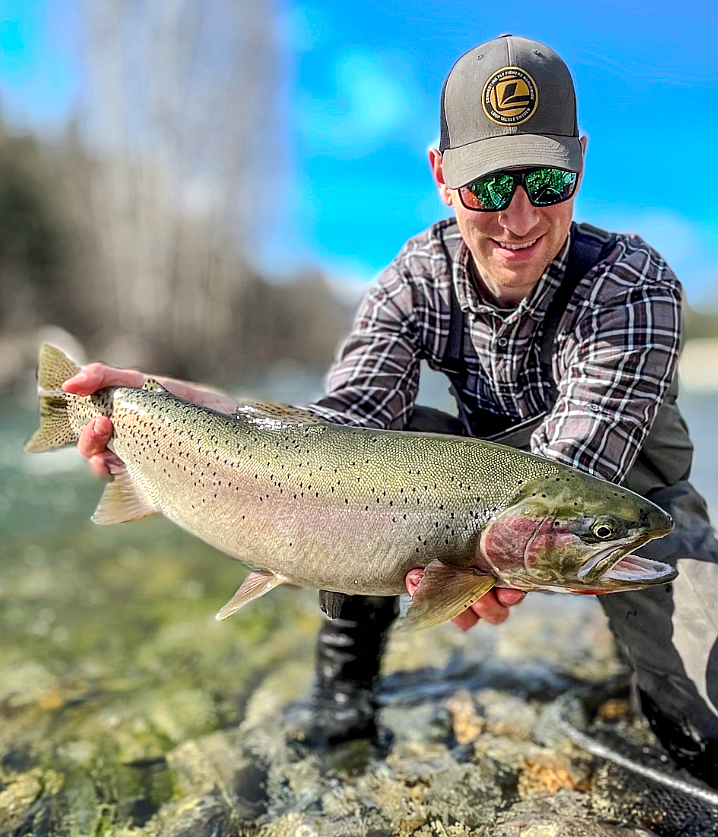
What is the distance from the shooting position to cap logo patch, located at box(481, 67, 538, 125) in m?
2.09

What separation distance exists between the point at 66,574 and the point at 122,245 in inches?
837

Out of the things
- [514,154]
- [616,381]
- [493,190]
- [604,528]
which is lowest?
[604,528]

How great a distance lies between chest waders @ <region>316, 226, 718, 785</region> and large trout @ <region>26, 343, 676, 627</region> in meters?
0.23

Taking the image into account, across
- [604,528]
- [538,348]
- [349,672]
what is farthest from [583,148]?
[349,672]

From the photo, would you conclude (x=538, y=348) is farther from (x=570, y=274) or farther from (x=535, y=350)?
(x=570, y=274)

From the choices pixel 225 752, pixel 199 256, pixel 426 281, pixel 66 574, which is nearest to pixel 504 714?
pixel 225 752

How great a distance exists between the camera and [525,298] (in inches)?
92.0

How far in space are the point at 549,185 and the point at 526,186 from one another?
0.07m

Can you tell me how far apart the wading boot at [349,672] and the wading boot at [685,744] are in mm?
954

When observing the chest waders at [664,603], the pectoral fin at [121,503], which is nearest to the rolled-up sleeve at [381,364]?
the chest waders at [664,603]

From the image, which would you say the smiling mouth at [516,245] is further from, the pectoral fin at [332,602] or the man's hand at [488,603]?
the pectoral fin at [332,602]

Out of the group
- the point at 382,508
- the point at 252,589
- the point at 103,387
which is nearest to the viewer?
the point at 382,508

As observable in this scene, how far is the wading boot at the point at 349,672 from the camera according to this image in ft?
8.65

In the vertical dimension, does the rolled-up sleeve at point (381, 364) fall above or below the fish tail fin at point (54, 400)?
above
